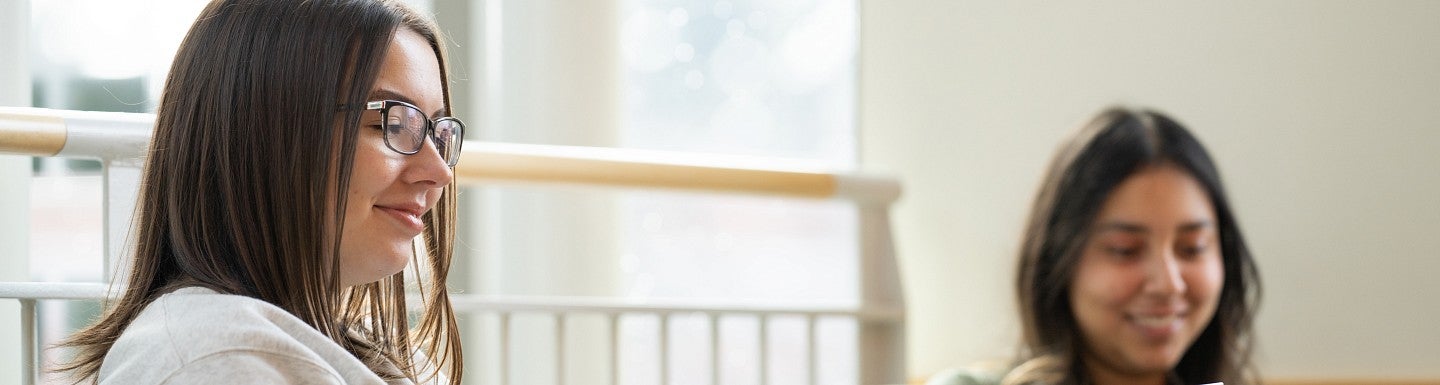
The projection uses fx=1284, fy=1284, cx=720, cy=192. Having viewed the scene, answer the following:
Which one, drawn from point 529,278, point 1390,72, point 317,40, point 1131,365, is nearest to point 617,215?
point 529,278

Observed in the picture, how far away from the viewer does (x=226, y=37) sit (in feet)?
2.32

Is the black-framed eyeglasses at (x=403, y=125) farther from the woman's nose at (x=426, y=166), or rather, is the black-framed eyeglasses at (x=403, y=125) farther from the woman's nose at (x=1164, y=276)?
the woman's nose at (x=1164, y=276)

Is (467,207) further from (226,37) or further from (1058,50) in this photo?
(226,37)

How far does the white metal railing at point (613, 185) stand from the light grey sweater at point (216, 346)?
208 millimetres

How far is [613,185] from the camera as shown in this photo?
1067 mm

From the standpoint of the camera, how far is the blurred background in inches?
71.0

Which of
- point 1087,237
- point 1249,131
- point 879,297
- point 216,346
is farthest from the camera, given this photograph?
point 1249,131

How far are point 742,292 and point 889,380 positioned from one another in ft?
3.54

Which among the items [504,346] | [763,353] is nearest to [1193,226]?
[763,353]

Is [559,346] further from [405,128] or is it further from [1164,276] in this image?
[1164,276]

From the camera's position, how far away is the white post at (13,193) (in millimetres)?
1031

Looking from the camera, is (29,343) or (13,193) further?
(13,193)

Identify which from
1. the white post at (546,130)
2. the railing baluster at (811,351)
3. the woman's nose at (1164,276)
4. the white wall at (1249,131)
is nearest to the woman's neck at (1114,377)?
the woman's nose at (1164,276)

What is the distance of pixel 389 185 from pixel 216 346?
15cm
